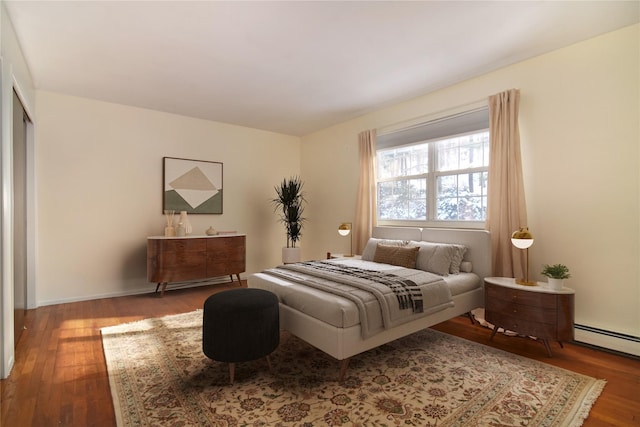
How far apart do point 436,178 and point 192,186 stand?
384 centimetres

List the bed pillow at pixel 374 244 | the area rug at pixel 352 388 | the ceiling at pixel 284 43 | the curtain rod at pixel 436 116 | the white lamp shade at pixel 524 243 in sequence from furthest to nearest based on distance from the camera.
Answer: the bed pillow at pixel 374 244, the curtain rod at pixel 436 116, the white lamp shade at pixel 524 243, the ceiling at pixel 284 43, the area rug at pixel 352 388

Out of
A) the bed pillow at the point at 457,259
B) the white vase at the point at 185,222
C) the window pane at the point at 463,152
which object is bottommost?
the bed pillow at the point at 457,259

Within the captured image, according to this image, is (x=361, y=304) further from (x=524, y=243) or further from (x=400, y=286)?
(x=524, y=243)

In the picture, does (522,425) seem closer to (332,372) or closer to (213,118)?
(332,372)

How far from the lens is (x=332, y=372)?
2.33 meters

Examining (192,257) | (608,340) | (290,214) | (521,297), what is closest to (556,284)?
(521,297)

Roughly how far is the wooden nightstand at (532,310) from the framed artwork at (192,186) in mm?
4352

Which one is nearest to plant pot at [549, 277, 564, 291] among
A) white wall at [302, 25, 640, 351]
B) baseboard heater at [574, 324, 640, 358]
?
white wall at [302, 25, 640, 351]

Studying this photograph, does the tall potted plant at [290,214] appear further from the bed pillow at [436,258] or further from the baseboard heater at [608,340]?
the baseboard heater at [608,340]


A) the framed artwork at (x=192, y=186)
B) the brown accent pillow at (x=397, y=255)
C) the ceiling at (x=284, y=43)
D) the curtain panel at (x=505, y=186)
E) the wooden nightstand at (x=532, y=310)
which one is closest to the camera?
the ceiling at (x=284, y=43)

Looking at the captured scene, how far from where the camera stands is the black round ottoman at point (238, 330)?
216 cm

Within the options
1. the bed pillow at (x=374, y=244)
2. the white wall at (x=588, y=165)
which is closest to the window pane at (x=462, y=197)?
the white wall at (x=588, y=165)

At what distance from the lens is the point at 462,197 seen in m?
3.90

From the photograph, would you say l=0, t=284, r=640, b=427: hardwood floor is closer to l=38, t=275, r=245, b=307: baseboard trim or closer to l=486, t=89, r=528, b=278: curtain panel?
l=38, t=275, r=245, b=307: baseboard trim
